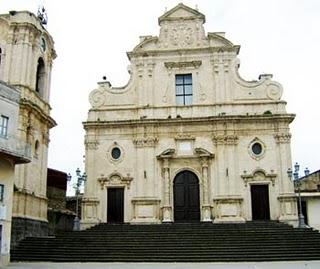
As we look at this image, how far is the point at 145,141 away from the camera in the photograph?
30.1 meters

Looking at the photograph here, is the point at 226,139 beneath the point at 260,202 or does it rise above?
above

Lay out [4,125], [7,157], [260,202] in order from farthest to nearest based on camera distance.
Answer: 1. [260,202]
2. [4,125]
3. [7,157]

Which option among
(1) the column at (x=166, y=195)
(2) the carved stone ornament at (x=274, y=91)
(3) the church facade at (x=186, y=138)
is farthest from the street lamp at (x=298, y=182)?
(1) the column at (x=166, y=195)

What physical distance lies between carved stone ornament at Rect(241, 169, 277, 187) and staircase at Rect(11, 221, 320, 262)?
3505 mm

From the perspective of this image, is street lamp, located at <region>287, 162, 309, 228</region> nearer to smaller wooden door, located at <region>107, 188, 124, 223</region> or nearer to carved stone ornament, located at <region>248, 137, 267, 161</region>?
carved stone ornament, located at <region>248, 137, 267, 161</region>

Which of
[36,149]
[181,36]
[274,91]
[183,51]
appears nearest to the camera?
[36,149]

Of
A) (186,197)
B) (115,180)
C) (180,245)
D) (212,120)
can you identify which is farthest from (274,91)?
(180,245)

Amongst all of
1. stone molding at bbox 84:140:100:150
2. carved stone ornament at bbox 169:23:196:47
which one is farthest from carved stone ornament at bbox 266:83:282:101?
stone molding at bbox 84:140:100:150

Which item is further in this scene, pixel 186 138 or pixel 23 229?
pixel 186 138

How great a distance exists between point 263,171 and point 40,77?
15.5m

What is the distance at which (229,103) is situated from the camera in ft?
99.0

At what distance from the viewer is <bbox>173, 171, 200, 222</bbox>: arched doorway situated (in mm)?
29141

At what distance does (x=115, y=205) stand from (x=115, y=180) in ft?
5.34

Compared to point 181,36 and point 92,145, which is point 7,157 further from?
point 181,36
